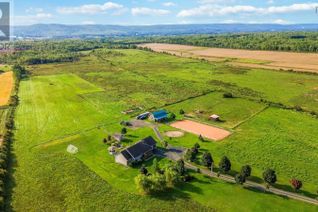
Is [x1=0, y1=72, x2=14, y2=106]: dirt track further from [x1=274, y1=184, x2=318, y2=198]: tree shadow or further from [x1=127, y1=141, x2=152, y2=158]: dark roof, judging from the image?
[x1=274, y1=184, x2=318, y2=198]: tree shadow

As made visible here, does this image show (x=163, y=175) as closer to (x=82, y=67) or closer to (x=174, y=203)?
(x=174, y=203)

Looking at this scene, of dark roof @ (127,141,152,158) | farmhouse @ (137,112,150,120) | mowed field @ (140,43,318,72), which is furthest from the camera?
mowed field @ (140,43,318,72)

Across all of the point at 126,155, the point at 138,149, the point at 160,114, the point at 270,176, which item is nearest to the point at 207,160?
the point at 270,176

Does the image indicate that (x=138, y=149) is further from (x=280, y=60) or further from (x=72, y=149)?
(x=280, y=60)

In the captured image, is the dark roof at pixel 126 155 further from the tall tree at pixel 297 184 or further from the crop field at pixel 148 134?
the tall tree at pixel 297 184

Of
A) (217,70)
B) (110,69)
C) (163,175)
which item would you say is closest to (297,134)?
(163,175)

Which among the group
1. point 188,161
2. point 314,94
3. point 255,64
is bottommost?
point 188,161

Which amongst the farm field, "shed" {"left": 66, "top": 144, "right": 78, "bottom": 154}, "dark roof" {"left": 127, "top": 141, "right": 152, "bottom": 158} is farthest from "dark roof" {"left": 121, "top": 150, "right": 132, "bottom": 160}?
the farm field
